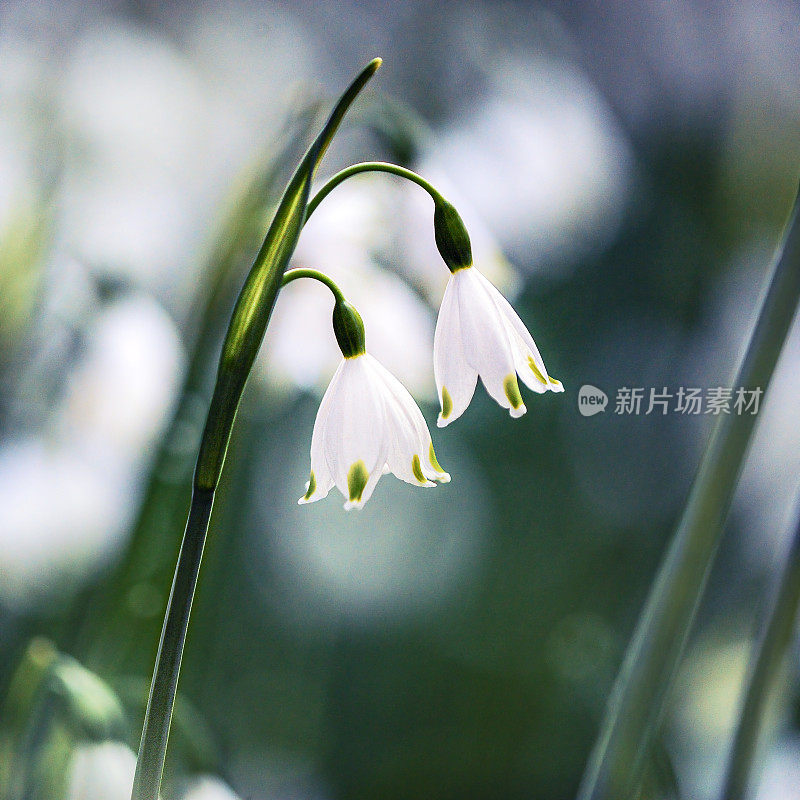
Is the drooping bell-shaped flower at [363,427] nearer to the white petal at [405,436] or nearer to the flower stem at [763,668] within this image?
the white petal at [405,436]

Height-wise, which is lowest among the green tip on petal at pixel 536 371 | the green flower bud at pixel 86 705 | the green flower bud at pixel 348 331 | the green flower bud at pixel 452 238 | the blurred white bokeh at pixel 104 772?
the blurred white bokeh at pixel 104 772

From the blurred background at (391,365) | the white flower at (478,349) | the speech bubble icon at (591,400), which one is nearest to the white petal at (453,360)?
the white flower at (478,349)

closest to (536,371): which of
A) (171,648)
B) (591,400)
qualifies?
(171,648)

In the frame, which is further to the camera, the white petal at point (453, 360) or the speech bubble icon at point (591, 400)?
the speech bubble icon at point (591, 400)

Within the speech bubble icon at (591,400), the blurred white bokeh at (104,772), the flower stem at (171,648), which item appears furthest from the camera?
the speech bubble icon at (591,400)

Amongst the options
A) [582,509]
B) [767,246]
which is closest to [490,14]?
[767,246]

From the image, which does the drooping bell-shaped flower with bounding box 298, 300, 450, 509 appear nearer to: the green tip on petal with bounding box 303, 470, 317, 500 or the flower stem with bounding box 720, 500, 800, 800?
the green tip on petal with bounding box 303, 470, 317, 500

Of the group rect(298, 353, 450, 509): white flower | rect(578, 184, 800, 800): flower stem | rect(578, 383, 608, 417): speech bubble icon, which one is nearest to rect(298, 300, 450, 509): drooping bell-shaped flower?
rect(298, 353, 450, 509): white flower
